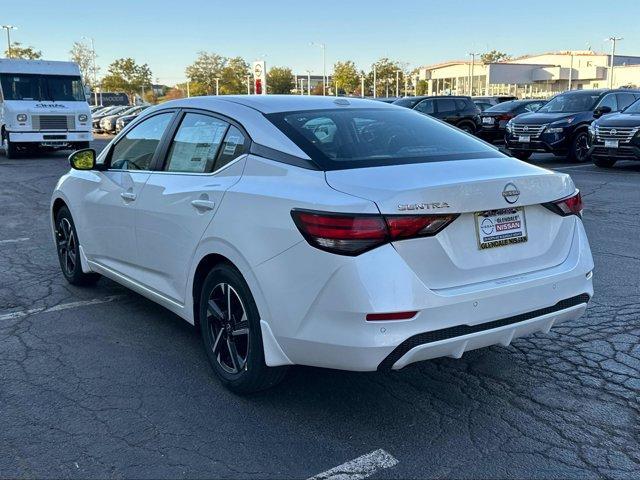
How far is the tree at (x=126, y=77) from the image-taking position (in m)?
79.8

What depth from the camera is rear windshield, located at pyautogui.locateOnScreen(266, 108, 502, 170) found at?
349 centimetres

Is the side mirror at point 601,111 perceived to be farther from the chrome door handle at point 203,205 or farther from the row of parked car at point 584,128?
the chrome door handle at point 203,205

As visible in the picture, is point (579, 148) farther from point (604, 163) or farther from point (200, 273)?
point (200, 273)

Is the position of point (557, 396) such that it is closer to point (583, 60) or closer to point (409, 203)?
point (409, 203)

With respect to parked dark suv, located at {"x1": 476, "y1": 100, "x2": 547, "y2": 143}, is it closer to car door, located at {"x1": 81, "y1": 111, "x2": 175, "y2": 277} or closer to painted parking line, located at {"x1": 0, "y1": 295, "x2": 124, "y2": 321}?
painted parking line, located at {"x1": 0, "y1": 295, "x2": 124, "y2": 321}

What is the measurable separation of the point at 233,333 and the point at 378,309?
3.45 ft

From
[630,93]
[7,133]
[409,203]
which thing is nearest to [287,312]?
[409,203]

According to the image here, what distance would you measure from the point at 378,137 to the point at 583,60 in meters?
97.3

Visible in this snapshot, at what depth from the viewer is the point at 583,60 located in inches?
3585

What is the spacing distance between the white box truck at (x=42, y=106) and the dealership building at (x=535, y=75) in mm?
67518

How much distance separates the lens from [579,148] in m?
16.2

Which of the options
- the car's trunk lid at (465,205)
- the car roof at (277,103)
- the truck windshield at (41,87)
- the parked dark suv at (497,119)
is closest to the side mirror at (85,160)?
the car roof at (277,103)

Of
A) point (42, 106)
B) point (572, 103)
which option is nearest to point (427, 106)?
point (572, 103)

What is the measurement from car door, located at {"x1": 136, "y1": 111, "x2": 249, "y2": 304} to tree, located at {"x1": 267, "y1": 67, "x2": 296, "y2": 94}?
310 feet
